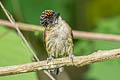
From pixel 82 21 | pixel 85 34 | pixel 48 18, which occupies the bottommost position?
pixel 82 21

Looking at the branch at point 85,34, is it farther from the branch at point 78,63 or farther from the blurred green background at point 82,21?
the branch at point 78,63

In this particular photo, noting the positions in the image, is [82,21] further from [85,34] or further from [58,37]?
[58,37]

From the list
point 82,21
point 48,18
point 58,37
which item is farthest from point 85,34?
point 82,21

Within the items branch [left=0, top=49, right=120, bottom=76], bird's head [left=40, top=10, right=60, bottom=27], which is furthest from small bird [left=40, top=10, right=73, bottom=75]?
branch [left=0, top=49, right=120, bottom=76]

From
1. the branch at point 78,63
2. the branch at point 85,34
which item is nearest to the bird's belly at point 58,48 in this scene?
the branch at point 85,34

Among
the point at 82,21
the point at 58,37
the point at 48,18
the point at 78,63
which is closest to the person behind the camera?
the point at 78,63

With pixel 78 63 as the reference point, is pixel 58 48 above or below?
below

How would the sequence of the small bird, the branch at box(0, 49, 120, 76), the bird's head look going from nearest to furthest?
the branch at box(0, 49, 120, 76) < the bird's head < the small bird

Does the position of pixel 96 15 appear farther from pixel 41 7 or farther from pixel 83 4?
pixel 41 7

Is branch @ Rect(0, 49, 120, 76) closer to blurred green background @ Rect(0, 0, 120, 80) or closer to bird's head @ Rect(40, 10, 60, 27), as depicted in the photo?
bird's head @ Rect(40, 10, 60, 27)
